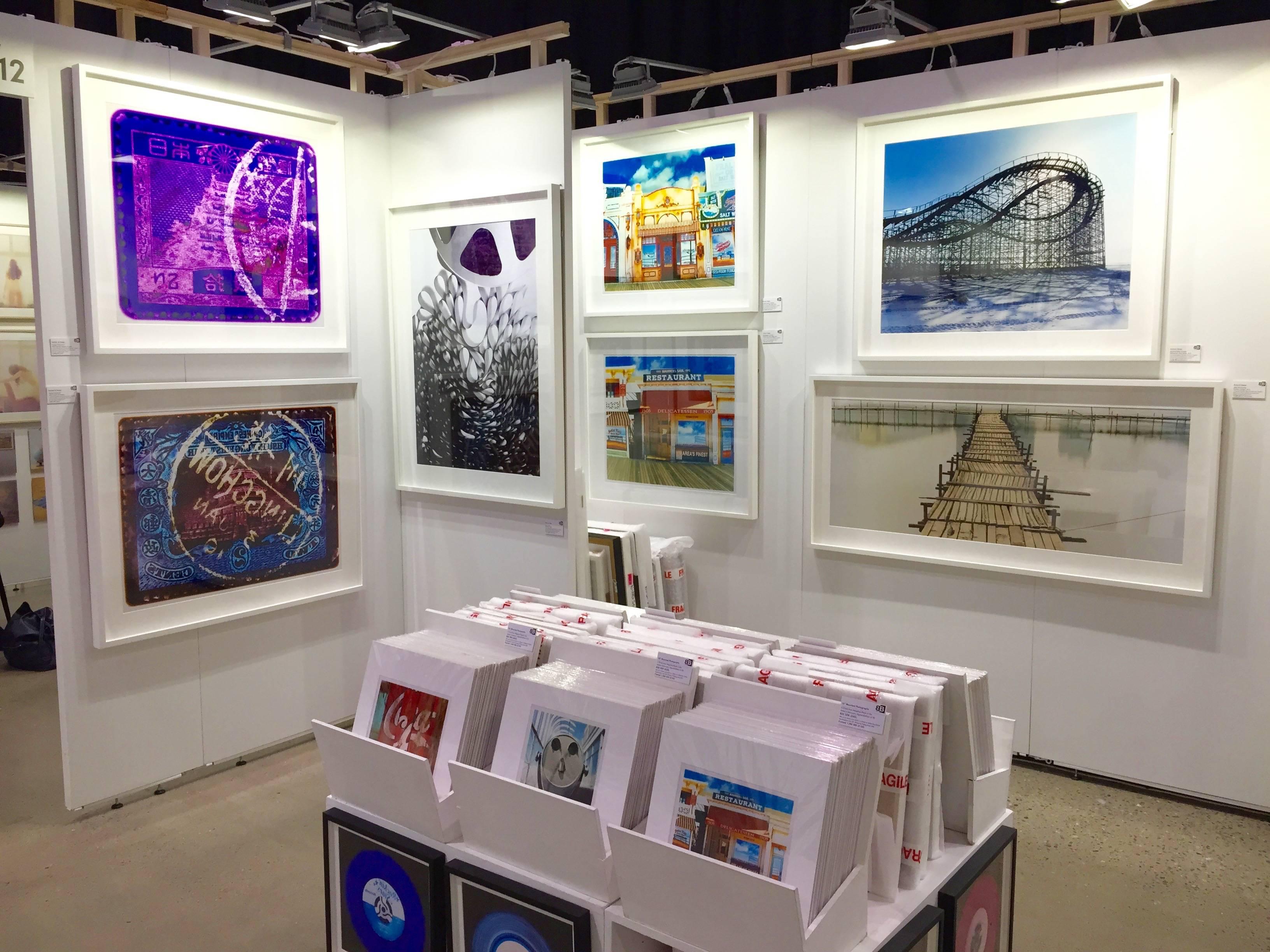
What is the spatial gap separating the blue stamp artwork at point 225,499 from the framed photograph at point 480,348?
397 millimetres

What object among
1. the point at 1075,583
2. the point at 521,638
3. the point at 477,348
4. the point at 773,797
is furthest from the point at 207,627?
the point at 1075,583

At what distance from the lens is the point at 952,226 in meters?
3.84

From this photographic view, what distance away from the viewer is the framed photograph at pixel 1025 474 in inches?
136

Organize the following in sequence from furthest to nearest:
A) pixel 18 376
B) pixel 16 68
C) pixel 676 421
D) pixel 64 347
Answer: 1. pixel 18 376
2. pixel 676 421
3. pixel 64 347
4. pixel 16 68

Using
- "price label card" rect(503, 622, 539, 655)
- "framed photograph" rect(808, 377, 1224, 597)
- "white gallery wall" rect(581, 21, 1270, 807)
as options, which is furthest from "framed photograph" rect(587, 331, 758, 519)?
"price label card" rect(503, 622, 539, 655)

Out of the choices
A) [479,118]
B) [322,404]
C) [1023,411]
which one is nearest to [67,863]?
[322,404]

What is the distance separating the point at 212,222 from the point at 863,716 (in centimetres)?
293

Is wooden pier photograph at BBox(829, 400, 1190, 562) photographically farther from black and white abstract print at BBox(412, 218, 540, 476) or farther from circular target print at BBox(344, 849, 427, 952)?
circular target print at BBox(344, 849, 427, 952)

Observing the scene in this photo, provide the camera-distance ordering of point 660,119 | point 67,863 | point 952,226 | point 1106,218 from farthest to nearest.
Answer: point 660,119 < point 952,226 < point 1106,218 < point 67,863

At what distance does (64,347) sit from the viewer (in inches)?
130

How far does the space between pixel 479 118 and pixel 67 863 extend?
291cm

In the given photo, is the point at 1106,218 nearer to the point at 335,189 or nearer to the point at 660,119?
the point at 660,119

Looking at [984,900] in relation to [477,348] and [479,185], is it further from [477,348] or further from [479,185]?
[479,185]

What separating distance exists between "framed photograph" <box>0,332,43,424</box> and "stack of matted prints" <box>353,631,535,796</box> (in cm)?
512
